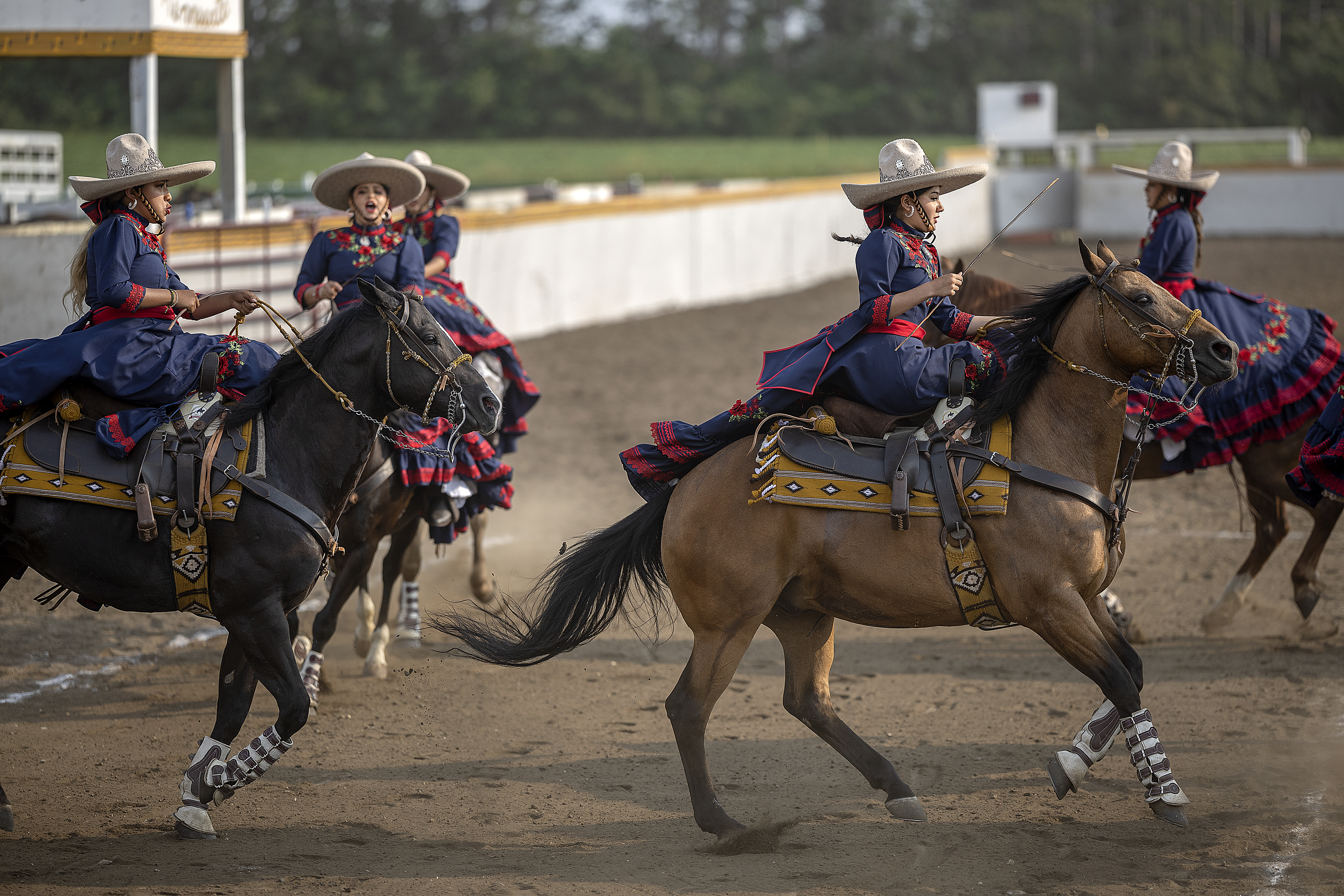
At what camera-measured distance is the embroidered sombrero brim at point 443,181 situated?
762 centimetres

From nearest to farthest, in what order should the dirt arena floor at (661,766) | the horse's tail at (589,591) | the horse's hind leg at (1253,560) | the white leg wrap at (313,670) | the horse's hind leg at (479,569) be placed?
the dirt arena floor at (661,766)
the horse's tail at (589,591)
the white leg wrap at (313,670)
the horse's hind leg at (1253,560)
the horse's hind leg at (479,569)

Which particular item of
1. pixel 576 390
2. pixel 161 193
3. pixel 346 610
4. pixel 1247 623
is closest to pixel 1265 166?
pixel 576 390

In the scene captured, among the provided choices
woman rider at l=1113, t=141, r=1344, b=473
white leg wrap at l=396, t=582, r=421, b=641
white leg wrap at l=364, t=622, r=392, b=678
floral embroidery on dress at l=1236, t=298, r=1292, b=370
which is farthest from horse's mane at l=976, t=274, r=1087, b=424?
white leg wrap at l=396, t=582, r=421, b=641

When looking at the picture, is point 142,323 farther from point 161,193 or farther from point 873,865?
point 873,865

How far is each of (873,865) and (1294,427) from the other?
3.80 metres

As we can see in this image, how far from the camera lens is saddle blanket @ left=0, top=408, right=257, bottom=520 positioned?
461 cm

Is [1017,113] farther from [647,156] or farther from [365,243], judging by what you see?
[365,243]

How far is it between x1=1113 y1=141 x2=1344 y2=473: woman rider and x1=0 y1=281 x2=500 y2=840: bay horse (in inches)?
153

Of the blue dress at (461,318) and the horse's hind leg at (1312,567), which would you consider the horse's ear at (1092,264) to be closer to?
the horse's hind leg at (1312,567)

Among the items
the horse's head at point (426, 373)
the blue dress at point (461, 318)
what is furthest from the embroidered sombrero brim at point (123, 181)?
the blue dress at point (461, 318)

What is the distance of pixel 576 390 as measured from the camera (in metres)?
13.7

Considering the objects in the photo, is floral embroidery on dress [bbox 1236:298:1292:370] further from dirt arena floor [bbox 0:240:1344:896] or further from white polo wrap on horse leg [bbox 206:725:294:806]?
white polo wrap on horse leg [bbox 206:725:294:806]

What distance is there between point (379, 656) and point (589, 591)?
219 centimetres

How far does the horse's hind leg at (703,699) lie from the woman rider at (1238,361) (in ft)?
10.1
